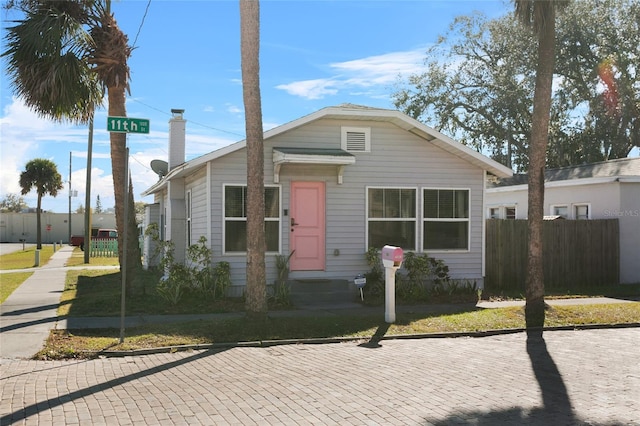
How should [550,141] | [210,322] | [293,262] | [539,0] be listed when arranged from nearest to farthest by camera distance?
[210,322] < [539,0] < [293,262] < [550,141]

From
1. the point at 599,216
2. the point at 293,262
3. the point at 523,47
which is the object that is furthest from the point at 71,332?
the point at 523,47

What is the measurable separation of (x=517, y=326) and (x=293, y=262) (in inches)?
212

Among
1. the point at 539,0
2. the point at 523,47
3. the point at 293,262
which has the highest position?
the point at 523,47

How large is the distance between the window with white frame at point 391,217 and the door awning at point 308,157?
1357 mm

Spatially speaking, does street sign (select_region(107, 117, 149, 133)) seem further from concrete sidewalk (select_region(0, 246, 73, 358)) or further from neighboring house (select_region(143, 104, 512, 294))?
neighboring house (select_region(143, 104, 512, 294))

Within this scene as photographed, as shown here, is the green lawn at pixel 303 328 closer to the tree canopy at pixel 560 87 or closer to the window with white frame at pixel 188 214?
the window with white frame at pixel 188 214

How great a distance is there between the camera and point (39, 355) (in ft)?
27.3

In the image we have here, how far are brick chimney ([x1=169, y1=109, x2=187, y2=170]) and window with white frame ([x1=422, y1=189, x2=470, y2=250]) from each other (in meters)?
7.32

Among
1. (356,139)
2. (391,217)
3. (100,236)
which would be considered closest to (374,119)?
(356,139)

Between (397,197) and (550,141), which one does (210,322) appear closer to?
(397,197)

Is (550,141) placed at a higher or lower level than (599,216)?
higher

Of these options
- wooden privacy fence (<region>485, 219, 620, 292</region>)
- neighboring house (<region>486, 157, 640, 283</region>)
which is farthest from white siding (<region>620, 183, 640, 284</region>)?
wooden privacy fence (<region>485, 219, 620, 292</region>)

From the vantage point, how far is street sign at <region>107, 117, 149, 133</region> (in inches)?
348

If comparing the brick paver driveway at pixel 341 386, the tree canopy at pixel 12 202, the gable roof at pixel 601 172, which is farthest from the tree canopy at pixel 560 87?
the tree canopy at pixel 12 202
